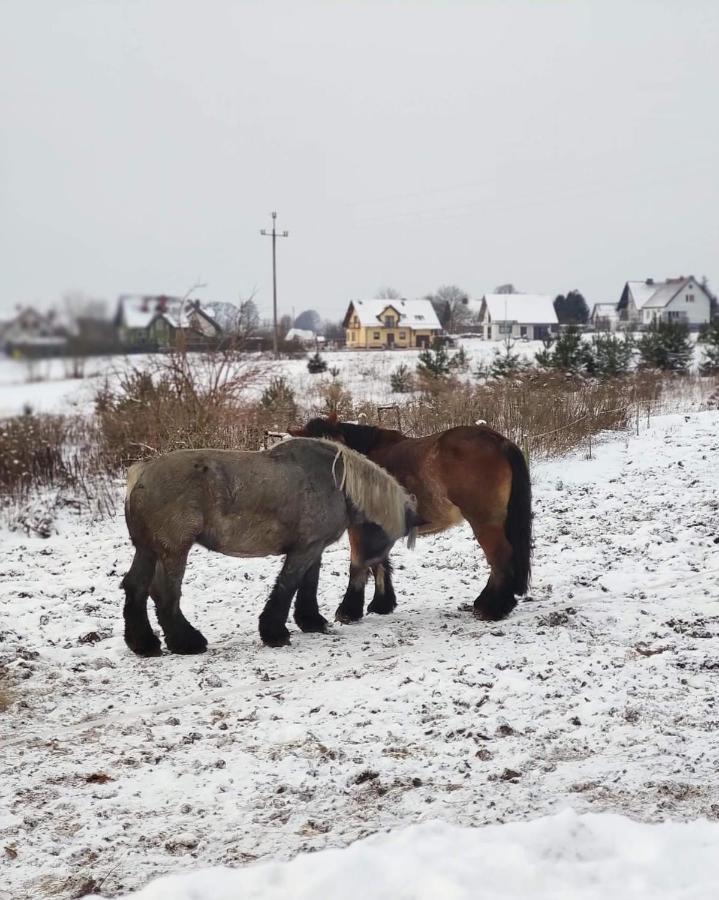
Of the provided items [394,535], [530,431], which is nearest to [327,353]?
[530,431]

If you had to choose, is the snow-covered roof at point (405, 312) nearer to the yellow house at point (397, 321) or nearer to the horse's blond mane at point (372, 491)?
the yellow house at point (397, 321)

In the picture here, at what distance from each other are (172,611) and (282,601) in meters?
0.77

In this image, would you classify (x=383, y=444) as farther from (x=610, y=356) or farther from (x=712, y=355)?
(x=712, y=355)

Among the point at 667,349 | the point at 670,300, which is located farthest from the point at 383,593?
the point at 670,300

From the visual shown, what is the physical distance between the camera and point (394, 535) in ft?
19.1

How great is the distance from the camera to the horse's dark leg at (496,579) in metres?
5.71

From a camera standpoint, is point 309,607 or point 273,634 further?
point 309,607

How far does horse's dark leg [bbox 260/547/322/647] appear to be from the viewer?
209 inches

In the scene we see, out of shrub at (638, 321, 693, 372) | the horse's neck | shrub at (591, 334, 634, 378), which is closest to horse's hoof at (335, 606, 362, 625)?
the horse's neck

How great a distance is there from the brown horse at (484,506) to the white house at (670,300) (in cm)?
5404

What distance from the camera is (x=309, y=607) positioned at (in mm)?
5668

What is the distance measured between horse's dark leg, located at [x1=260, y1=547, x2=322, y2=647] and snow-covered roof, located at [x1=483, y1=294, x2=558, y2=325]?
5088 cm

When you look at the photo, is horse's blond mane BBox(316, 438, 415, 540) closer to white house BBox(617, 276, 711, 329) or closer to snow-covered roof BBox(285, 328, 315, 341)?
snow-covered roof BBox(285, 328, 315, 341)

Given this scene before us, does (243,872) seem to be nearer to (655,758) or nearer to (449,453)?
(655,758)
